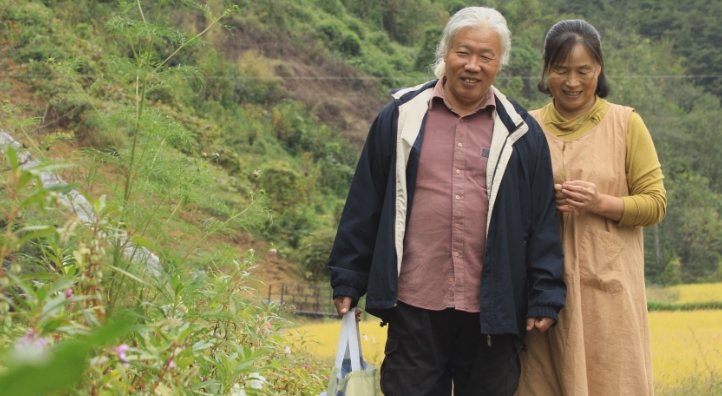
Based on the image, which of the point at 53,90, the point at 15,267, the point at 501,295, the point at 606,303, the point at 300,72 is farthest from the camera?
the point at 300,72

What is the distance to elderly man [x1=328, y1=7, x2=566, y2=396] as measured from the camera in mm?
2305

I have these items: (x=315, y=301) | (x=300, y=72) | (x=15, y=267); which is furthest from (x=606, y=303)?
(x=300, y=72)

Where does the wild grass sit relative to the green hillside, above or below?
below

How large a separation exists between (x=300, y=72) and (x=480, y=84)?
2465cm

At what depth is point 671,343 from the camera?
29.1 feet

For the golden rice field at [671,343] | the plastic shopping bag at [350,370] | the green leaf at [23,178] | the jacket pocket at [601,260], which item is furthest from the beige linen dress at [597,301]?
the green leaf at [23,178]

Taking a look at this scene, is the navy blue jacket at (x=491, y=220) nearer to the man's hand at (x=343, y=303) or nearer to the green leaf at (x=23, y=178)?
the man's hand at (x=343, y=303)

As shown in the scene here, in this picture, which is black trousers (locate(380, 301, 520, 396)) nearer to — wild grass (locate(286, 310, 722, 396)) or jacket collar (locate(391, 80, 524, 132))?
jacket collar (locate(391, 80, 524, 132))

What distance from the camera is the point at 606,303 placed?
8.02 feet

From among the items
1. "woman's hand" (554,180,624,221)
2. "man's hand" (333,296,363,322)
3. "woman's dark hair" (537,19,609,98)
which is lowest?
"man's hand" (333,296,363,322)

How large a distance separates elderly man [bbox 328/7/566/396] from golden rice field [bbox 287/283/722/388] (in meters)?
1.46

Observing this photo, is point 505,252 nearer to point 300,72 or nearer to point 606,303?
point 606,303

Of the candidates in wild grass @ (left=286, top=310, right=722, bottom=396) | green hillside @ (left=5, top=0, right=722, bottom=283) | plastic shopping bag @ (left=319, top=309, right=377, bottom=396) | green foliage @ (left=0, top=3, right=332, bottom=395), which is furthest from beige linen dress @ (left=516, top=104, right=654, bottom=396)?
green hillside @ (left=5, top=0, right=722, bottom=283)

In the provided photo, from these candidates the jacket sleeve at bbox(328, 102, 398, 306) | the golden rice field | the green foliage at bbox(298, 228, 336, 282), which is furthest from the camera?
the green foliage at bbox(298, 228, 336, 282)
